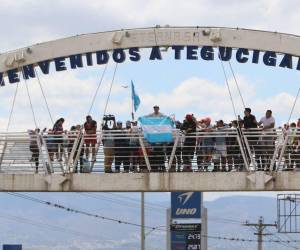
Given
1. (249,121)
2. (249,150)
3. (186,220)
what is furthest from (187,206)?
(249,150)

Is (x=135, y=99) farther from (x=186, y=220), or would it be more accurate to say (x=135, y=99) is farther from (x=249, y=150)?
(x=186, y=220)

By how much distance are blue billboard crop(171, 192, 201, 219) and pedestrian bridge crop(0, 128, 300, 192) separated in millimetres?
26022

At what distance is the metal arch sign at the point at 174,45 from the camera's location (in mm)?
34375

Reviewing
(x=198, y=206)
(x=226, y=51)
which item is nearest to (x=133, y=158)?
(x=226, y=51)

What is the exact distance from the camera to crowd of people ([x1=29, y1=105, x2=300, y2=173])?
107 feet

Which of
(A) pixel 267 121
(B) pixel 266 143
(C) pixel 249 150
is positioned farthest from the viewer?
(A) pixel 267 121

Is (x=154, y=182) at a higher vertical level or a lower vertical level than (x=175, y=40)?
lower

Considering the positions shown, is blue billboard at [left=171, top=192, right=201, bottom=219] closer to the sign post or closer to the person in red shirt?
the sign post

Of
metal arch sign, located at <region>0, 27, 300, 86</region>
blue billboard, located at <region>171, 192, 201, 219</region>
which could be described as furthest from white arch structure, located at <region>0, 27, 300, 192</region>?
blue billboard, located at <region>171, 192, 201, 219</region>

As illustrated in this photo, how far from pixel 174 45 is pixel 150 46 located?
0.69m

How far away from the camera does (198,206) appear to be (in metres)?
60.0

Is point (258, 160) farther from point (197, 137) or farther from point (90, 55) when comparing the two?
point (90, 55)

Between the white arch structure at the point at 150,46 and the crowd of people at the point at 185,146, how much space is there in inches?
12.8

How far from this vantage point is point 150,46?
3491 cm
